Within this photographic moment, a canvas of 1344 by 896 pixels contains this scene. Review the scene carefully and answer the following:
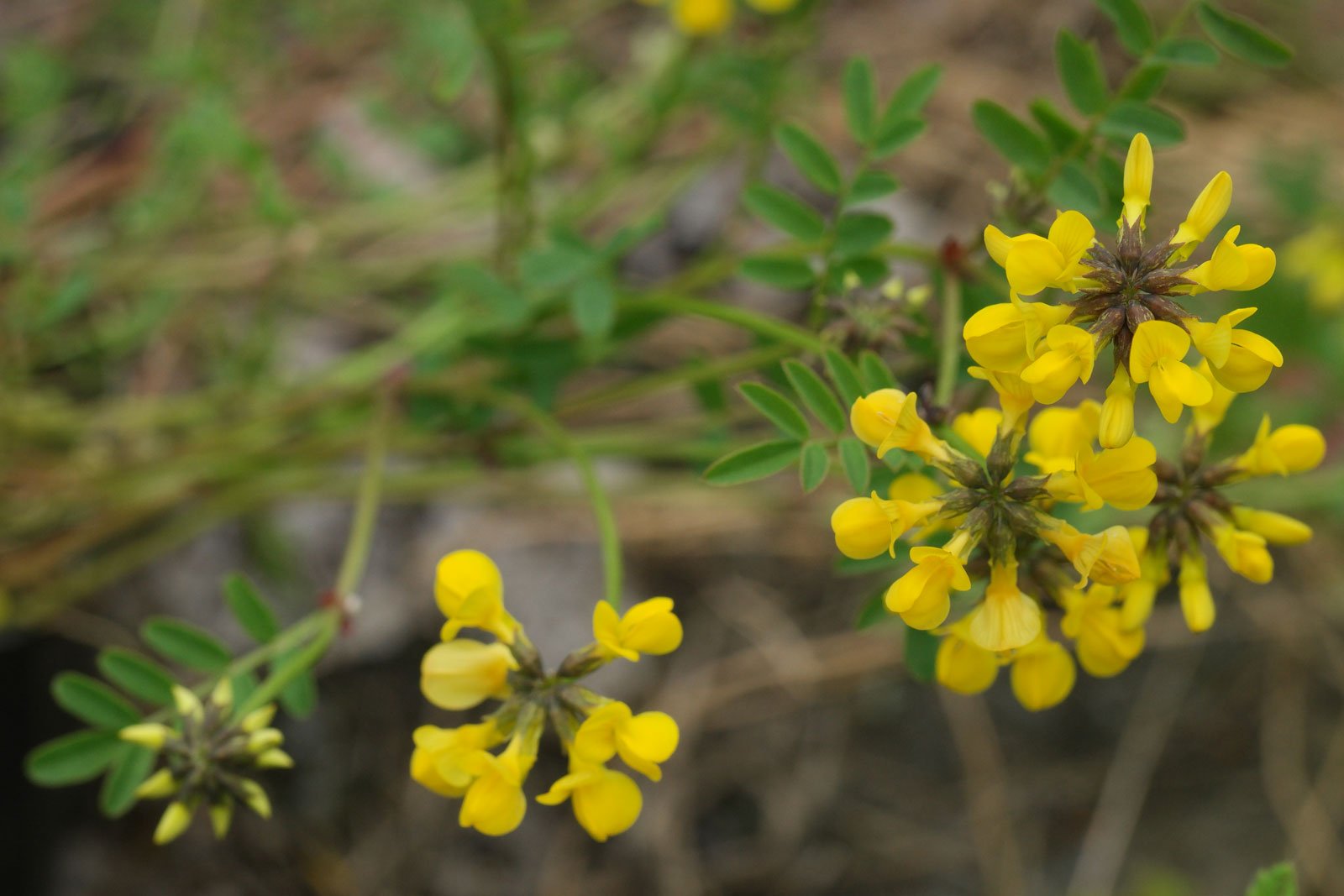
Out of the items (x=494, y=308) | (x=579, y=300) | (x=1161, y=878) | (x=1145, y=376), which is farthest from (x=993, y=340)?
(x=1161, y=878)


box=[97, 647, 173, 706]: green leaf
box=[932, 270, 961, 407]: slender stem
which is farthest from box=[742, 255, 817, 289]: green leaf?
box=[97, 647, 173, 706]: green leaf

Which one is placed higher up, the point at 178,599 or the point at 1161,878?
the point at 178,599

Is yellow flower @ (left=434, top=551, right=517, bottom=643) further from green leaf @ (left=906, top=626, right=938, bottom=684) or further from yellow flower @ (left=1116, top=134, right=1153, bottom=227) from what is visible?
yellow flower @ (left=1116, top=134, right=1153, bottom=227)

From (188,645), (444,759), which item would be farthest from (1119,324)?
(188,645)

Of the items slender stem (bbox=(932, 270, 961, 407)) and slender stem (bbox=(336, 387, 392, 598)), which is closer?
slender stem (bbox=(932, 270, 961, 407))

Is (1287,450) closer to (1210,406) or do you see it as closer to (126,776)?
(1210,406)

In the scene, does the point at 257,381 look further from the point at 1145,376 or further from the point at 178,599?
the point at 1145,376
